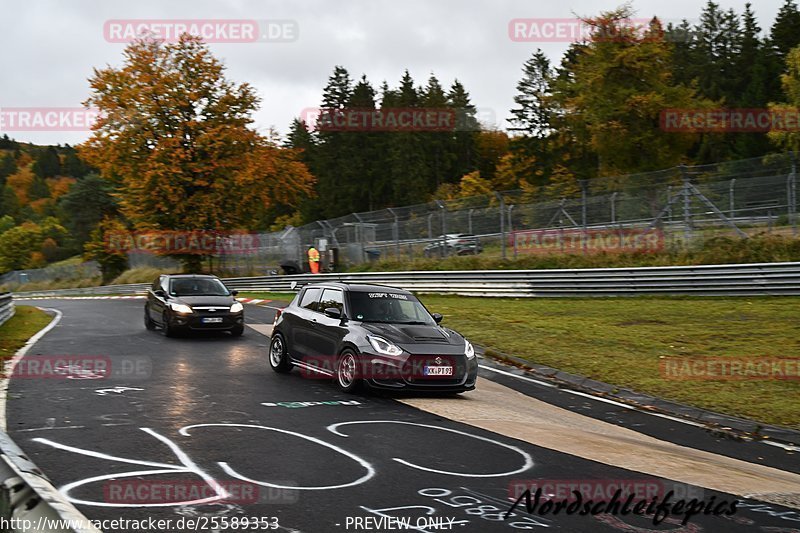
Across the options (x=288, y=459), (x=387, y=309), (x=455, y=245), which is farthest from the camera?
(x=455, y=245)

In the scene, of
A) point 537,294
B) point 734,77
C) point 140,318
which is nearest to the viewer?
point 140,318

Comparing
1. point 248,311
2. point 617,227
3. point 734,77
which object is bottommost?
point 248,311

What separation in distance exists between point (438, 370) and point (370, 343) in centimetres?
102

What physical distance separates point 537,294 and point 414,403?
1579 cm

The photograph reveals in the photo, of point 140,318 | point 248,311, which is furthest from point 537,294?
point 140,318

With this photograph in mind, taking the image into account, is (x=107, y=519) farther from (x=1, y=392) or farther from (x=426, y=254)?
(x=426, y=254)

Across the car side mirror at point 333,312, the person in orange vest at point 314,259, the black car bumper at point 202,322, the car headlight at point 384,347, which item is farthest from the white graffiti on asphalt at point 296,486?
the person in orange vest at point 314,259

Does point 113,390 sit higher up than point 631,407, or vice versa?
point 113,390

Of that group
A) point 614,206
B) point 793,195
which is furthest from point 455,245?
point 793,195

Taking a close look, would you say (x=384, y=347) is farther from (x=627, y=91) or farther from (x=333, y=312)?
(x=627, y=91)

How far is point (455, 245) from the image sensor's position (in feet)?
104

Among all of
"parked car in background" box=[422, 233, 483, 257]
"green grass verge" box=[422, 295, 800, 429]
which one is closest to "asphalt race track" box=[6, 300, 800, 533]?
"green grass verge" box=[422, 295, 800, 429]

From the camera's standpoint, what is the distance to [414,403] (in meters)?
10.8

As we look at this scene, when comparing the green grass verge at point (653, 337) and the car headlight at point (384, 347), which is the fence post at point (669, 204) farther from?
the car headlight at point (384, 347)
